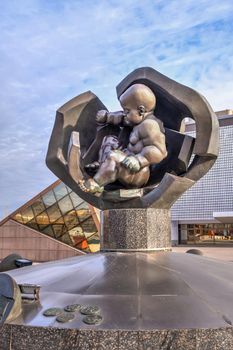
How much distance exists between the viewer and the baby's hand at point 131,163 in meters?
6.27

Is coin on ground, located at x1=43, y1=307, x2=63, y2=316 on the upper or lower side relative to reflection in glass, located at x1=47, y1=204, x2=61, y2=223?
lower

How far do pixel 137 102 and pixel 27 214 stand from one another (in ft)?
52.8

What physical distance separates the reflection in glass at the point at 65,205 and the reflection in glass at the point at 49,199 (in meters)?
0.41

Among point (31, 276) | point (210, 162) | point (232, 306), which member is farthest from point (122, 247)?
point (232, 306)

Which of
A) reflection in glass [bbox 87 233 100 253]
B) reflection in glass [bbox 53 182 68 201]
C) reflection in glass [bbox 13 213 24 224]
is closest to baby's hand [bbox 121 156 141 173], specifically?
reflection in glass [bbox 87 233 100 253]

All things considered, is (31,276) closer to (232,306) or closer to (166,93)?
(232,306)

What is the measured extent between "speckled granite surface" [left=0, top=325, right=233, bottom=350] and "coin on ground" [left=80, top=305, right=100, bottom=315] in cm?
28

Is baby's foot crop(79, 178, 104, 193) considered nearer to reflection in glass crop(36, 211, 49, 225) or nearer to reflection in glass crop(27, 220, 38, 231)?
reflection in glass crop(36, 211, 49, 225)

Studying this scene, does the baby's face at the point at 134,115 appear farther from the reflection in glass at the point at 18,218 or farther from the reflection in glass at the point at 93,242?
the reflection in glass at the point at 18,218

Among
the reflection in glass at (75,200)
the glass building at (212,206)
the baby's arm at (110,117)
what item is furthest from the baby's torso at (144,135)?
the glass building at (212,206)

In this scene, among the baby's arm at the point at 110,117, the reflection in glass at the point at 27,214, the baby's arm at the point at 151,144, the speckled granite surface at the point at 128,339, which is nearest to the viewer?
the speckled granite surface at the point at 128,339

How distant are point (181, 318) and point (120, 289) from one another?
916 mm

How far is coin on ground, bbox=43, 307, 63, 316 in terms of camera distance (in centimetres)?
399

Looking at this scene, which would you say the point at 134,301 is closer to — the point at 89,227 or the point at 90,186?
the point at 90,186
